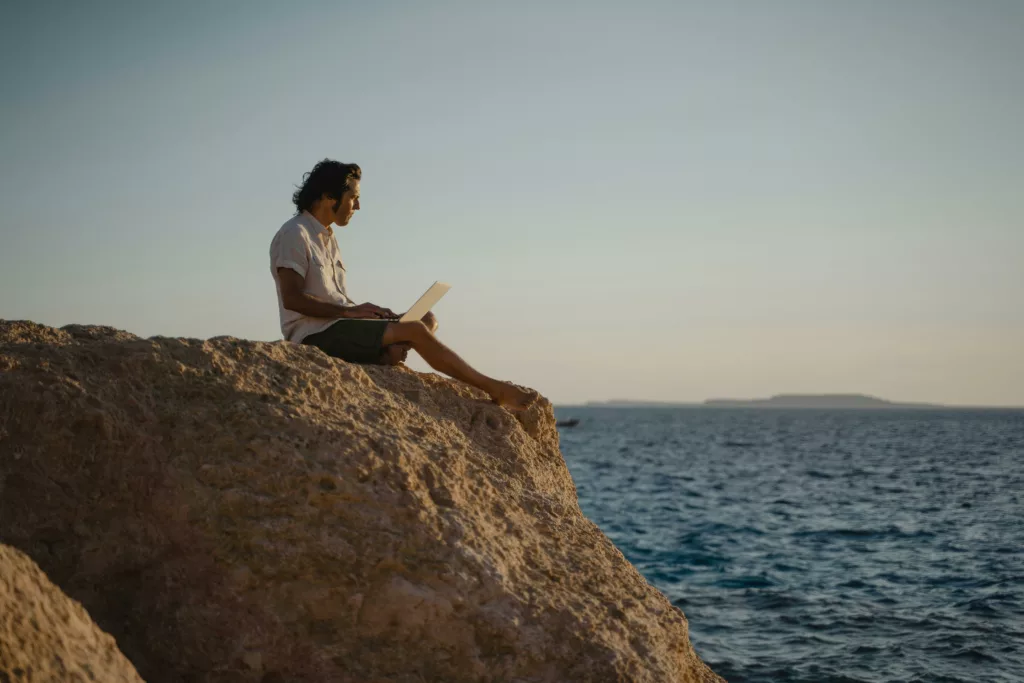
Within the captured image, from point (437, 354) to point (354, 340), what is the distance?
0.45 metres

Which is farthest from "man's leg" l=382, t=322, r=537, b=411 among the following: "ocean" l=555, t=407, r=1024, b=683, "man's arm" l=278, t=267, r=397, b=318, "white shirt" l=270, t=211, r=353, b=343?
"ocean" l=555, t=407, r=1024, b=683

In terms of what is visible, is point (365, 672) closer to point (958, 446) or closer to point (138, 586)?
point (138, 586)

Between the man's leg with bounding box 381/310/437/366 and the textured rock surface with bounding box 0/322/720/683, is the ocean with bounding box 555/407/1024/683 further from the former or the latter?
the textured rock surface with bounding box 0/322/720/683

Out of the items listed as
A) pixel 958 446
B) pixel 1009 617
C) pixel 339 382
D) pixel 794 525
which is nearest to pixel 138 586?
pixel 339 382

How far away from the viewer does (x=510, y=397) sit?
4.92 metres

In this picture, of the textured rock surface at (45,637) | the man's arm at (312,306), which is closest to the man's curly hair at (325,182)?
the man's arm at (312,306)

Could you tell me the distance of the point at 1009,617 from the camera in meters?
10.5

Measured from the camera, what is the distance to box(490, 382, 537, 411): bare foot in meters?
4.90

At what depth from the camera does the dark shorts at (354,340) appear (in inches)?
188

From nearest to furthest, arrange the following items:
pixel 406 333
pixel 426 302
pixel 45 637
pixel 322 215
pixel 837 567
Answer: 1. pixel 45 637
2. pixel 406 333
3. pixel 426 302
4. pixel 322 215
5. pixel 837 567

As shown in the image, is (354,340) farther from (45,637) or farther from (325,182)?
(45,637)

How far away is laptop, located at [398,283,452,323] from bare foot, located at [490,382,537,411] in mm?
598

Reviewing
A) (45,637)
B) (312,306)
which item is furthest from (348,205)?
(45,637)

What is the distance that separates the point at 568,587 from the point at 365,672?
36.0 inches
